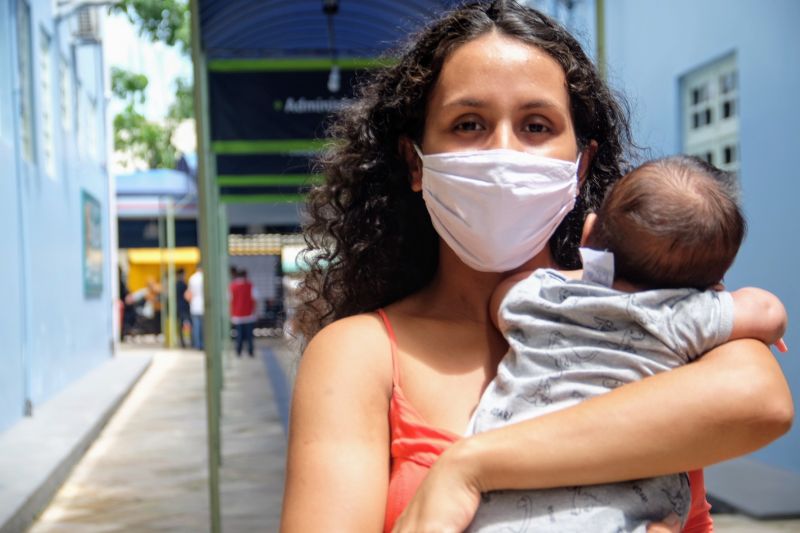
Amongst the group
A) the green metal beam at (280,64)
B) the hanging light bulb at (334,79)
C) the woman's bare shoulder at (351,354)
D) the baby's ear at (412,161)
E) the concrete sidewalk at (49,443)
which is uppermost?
the green metal beam at (280,64)

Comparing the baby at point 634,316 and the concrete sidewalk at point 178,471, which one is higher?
the baby at point 634,316

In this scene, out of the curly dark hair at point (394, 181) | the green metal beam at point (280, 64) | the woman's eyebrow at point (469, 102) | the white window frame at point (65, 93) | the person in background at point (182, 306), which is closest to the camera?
the woman's eyebrow at point (469, 102)

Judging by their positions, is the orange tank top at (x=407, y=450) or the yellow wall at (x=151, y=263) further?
the yellow wall at (x=151, y=263)

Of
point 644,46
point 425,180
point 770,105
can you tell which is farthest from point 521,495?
point 644,46

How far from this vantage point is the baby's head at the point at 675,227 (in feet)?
5.23

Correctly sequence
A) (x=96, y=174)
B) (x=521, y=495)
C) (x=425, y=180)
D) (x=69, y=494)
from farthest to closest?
(x=96, y=174) < (x=69, y=494) < (x=425, y=180) < (x=521, y=495)

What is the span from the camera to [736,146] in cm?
851

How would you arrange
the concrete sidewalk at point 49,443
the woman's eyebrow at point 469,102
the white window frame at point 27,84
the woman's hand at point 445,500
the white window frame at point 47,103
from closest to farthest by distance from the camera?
the woman's hand at point 445,500 → the woman's eyebrow at point 469,102 → the concrete sidewalk at point 49,443 → the white window frame at point 27,84 → the white window frame at point 47,103

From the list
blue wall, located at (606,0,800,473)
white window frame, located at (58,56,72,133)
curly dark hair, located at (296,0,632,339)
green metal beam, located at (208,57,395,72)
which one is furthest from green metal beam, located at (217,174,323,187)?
curly dark hair, located at (296,0,632,339)

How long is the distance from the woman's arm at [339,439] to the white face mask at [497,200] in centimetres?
28

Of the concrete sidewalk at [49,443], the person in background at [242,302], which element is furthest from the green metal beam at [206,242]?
the person in background at [242,302]

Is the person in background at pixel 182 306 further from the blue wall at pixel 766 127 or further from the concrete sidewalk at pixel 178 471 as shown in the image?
the blue wall at pixel 766 127

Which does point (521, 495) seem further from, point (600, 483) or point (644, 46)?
point (644, 46)

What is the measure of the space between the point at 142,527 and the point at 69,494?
1465 millimetres
